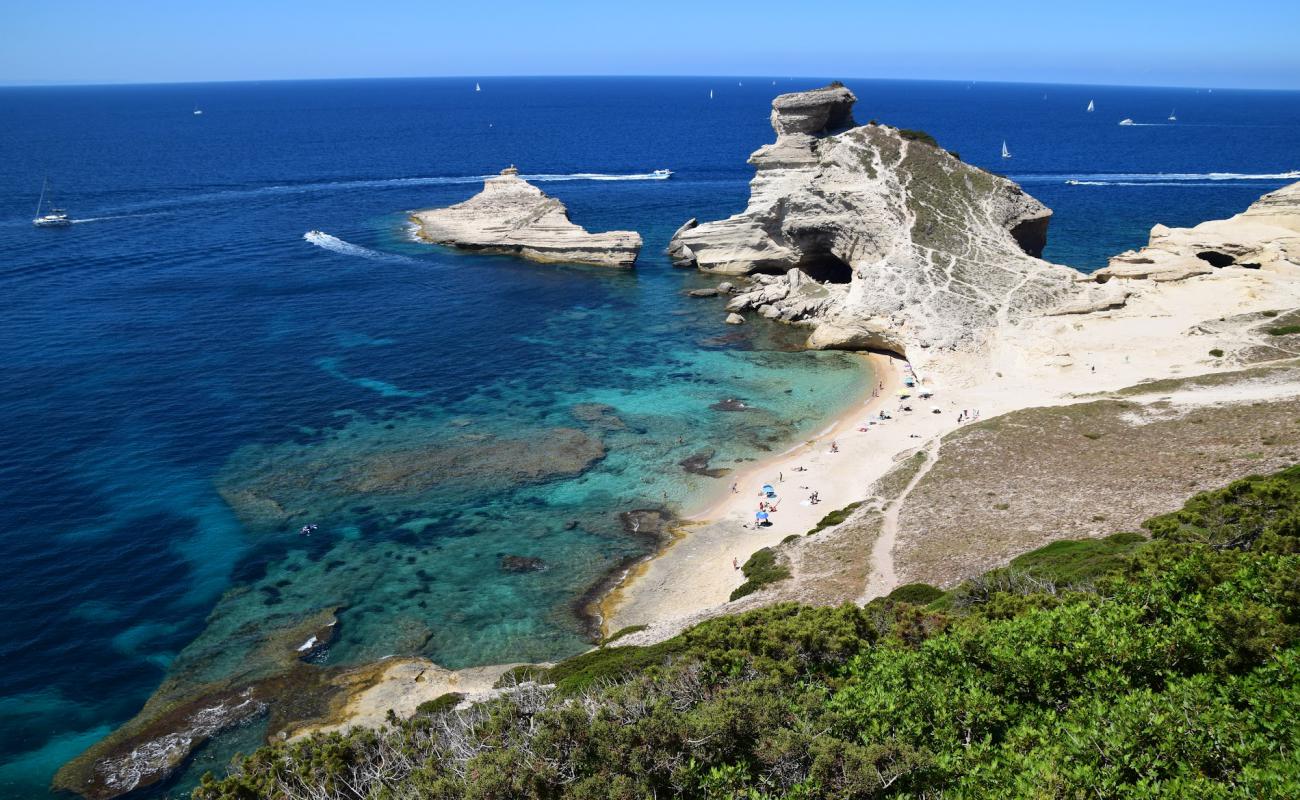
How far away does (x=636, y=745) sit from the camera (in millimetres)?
17641

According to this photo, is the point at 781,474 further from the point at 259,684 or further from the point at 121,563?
the point at 121,563

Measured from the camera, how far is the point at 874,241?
238 ft

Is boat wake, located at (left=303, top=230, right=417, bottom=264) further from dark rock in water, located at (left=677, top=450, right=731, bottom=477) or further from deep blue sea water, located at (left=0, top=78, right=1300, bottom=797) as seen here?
dark rock in water, located at (left=677, top=450, right=731, bottom=477)

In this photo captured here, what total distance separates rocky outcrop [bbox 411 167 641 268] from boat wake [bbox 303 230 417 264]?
8076 millimetres

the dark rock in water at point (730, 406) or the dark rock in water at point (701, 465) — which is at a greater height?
→ the dark rock in water at point (730, 406)

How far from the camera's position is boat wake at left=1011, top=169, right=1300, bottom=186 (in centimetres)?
13825

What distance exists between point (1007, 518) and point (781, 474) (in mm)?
13180

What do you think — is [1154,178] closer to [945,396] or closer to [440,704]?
[945,396]

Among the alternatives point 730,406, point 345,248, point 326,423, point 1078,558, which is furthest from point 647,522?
point 345,248

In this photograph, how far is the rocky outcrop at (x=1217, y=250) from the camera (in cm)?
6638

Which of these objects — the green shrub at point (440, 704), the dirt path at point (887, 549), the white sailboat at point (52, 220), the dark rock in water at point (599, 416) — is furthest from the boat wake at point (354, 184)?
the dirt path at point (887, 549)

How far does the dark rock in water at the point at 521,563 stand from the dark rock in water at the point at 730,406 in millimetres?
20065

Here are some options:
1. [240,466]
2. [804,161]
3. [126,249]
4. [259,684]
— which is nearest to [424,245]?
[126,249]

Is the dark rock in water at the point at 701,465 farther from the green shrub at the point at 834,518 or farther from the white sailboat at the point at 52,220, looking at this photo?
the white sailboat at the point at 52,220
